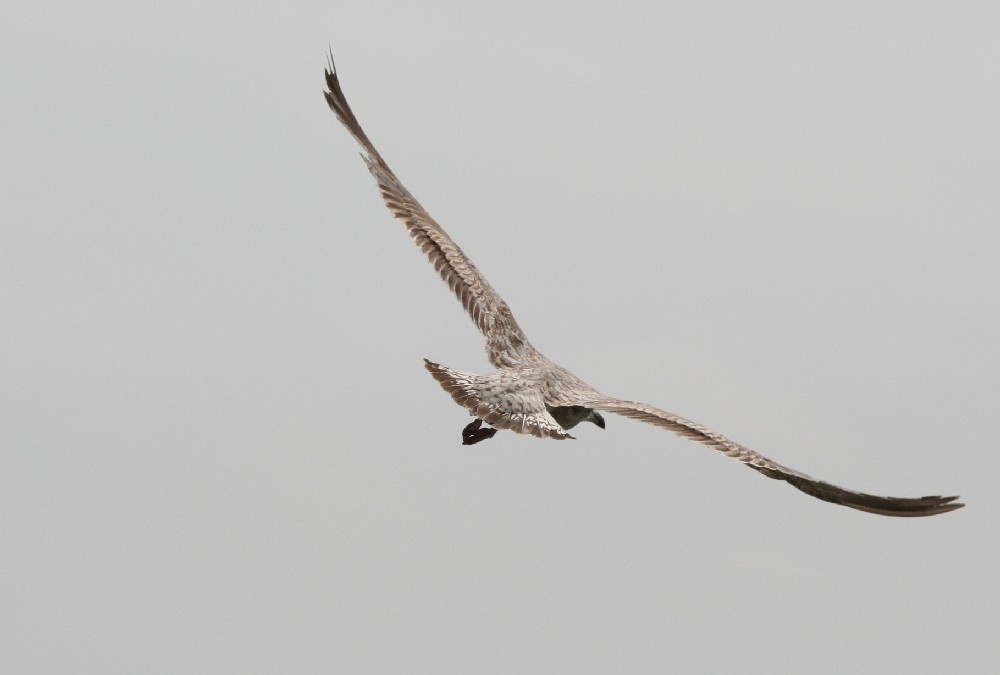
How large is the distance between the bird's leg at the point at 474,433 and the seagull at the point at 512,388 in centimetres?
1

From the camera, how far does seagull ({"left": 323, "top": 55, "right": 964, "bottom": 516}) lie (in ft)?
57.8

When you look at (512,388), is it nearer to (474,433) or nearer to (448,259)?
(474,433)

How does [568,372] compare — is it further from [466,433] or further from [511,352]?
[466,433]

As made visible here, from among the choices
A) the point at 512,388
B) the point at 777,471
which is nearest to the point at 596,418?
the point at 512,388

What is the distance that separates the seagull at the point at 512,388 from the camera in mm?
17625

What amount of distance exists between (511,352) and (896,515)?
760cm

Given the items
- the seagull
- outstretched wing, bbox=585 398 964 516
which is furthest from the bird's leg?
outstretched wing, bbox=585 398 964 516

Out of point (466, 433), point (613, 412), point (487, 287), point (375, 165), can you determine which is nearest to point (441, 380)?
point (466, 433)

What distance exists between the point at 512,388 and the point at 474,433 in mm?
848

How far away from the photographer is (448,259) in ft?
78.5

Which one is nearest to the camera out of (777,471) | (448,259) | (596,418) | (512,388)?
(777,471)

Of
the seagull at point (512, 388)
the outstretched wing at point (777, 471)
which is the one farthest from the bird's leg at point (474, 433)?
the outstretched wing at point (777, 471)

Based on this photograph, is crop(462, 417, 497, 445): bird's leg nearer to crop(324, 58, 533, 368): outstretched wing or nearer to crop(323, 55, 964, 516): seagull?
crop(323, 55, 964, 516): seagull

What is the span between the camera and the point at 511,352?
74.3 feet
